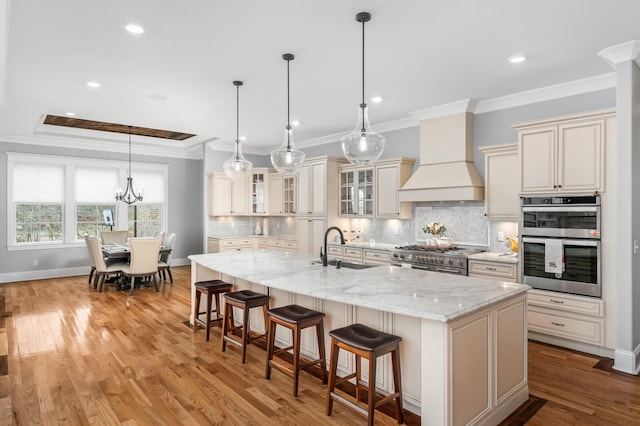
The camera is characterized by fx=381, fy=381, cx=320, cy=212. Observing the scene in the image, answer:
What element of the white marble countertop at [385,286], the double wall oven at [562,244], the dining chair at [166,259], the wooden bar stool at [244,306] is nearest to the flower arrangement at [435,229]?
the double wall oven at [562,244]

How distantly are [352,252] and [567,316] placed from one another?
10.1ft

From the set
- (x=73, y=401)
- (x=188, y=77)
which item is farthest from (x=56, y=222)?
(x=73, y=401)

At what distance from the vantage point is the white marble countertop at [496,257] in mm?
4321

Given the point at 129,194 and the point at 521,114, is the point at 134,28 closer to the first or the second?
the point at 521,114

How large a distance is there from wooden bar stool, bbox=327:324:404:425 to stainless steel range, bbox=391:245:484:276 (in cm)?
241

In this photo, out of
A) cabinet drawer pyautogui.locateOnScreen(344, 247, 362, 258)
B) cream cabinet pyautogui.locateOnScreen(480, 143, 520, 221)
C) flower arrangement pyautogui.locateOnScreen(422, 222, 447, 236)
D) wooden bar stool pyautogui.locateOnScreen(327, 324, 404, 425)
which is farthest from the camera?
cabinet drawer pyautogui.locateOnScreen(344, 247, 362, 258)

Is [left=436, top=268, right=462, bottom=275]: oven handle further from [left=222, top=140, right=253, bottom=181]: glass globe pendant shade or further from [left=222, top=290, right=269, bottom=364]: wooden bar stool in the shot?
[left=222, top=140, right=253, bottom=181]: glass globe pendant shade

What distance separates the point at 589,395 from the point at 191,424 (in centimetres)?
297

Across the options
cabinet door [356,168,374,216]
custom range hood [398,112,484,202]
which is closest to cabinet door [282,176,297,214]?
cabinet door [356,168,374,216]

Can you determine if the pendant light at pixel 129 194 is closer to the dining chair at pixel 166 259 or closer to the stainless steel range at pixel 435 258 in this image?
the dining chair at pixel 166 259

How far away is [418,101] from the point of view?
5039mm

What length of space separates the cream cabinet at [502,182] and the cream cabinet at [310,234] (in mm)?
2894

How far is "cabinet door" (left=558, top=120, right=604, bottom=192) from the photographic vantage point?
369cm

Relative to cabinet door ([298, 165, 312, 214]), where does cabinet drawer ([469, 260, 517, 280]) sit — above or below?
below
